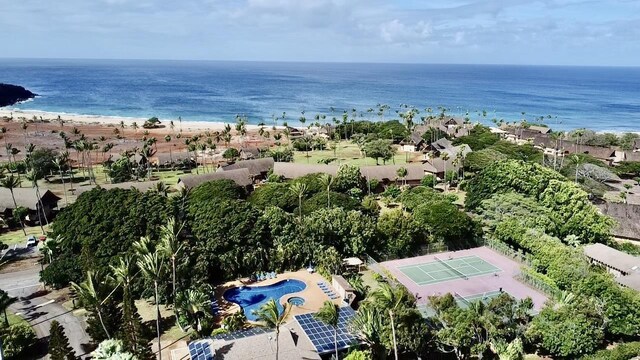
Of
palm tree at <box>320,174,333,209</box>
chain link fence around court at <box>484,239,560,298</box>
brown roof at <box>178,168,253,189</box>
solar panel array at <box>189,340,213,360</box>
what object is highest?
palm tree at <box>320,174,333,209</box>

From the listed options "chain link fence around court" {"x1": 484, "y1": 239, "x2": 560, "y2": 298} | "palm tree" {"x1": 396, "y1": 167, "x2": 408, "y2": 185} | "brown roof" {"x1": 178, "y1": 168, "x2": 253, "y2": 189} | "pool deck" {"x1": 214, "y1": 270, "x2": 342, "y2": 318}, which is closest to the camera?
"pool deck" {"x1": 214, "y1": 270, "x2": 342, "y2": 318}

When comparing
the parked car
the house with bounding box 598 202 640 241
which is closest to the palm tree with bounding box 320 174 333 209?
the parked car

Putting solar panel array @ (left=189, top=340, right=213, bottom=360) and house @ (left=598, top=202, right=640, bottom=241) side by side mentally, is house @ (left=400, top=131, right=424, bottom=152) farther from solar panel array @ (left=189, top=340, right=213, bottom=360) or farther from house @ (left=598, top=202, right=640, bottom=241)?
solar panel array @ (left=189, top=340, right=213, bottom=360)

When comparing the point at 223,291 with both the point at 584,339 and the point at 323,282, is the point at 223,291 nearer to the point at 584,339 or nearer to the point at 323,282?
the point at 323,282

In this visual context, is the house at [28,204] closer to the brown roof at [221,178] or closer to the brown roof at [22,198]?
the brown roof at [22,198]

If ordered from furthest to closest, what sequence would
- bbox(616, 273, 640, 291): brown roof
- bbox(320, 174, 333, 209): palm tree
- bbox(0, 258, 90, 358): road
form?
1. bbox(320, 174, 333, 209): palm tree
2. bbox(616, 273, 640, 291): brown roof
3. bbox(0, 258, 90, 358): road

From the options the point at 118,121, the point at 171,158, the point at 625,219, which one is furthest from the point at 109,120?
the point at 625,219

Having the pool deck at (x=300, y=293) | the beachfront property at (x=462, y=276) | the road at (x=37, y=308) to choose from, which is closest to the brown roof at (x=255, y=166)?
the pool deck at (x=300, y=293)
